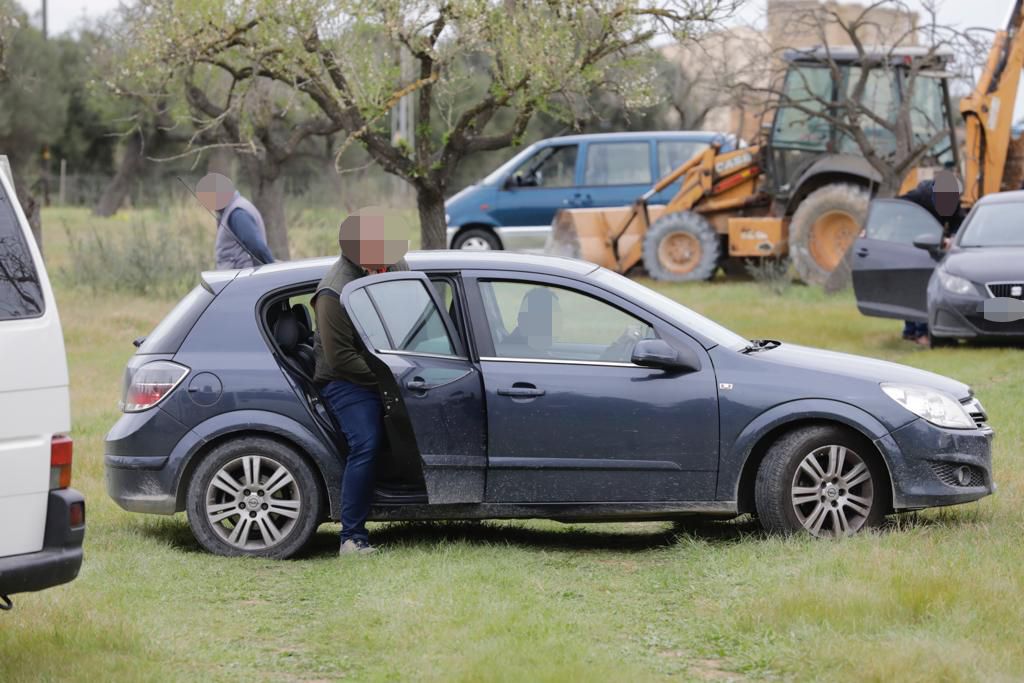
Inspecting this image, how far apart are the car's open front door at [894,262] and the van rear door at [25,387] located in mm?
11873

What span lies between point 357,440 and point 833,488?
2.25m

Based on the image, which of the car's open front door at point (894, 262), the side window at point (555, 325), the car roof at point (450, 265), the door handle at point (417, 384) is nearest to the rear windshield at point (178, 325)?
the car roof at point (450, 265)

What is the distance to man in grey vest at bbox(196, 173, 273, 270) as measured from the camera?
10.6m

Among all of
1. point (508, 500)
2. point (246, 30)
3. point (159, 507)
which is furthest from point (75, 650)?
point (246, 30)

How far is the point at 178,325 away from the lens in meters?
7.68

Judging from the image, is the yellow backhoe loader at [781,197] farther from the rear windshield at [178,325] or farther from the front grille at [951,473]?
the rear windshield at [178,325]

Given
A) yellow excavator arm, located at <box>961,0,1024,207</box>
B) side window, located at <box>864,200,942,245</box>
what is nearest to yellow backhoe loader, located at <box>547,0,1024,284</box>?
yellow excavator arm, located at <box>961,0,1024,207</box>

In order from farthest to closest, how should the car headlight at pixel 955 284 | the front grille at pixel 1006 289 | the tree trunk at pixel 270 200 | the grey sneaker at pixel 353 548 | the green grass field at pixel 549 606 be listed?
1. the tree trunk at pixel 270 200
2. the car headlight at pixel 955 284
3. the front grille at pixel 1006 289
4. the grey sneaker at pixel 353 548
5. the green grass field at pixel 549 606

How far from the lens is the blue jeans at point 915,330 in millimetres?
16344

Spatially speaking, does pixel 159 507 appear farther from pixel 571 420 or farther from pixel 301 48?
pixel 301 48

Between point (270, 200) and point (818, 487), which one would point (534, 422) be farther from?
point (270, 200)

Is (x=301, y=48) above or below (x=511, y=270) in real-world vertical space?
above

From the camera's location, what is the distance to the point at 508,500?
7.41 meters

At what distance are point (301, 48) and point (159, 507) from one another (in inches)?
392
